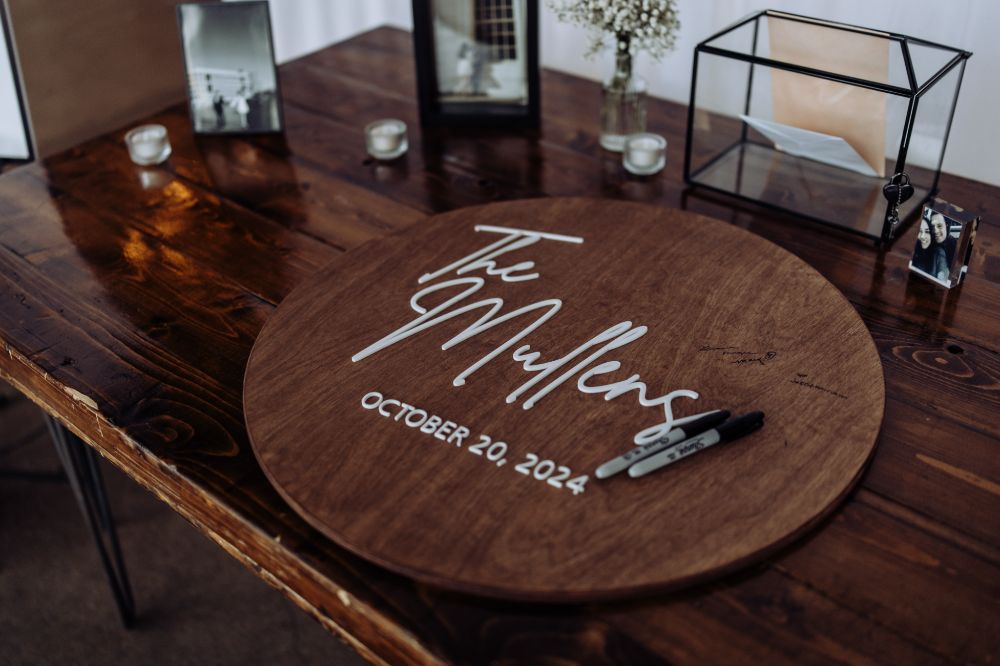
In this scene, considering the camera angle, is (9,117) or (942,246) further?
(9,117)

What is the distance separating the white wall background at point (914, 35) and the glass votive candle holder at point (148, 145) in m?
0.78

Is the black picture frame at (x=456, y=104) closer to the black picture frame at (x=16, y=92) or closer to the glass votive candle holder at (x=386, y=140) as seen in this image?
the glass votive candle holder at (x=386, y=140)

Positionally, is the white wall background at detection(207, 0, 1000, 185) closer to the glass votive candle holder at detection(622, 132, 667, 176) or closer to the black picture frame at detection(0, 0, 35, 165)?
the glass votive candle holder at detection(622, 132, 667, 176)

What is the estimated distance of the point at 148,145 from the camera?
1.42 meters

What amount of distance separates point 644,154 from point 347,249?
45 centimetres

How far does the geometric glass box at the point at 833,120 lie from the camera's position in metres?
1.15

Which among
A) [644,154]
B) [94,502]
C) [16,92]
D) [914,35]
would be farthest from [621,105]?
[94,502]

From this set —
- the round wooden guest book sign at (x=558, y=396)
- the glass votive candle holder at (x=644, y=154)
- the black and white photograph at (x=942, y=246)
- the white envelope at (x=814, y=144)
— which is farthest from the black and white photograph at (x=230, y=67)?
the black and white photograph at (x=942, y=246)

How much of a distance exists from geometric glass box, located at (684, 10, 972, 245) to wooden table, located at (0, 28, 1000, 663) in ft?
0.17

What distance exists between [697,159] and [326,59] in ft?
2.61
